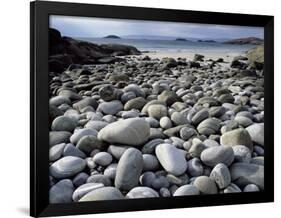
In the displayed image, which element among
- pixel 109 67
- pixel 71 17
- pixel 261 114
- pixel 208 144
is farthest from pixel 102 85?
pixel 261 114

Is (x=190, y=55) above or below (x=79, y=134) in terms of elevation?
above

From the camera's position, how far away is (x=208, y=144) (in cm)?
392

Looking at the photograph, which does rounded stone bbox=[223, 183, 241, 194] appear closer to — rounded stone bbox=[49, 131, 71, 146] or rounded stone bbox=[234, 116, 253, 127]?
rounded stone bbox=[234, 116, 253, 127]

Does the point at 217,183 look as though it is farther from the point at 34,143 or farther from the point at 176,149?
the point at 34,143

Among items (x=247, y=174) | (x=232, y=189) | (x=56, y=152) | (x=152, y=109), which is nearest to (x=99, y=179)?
(x=56, y=152)

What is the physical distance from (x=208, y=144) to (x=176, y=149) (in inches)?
9.2

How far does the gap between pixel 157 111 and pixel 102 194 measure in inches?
23.1

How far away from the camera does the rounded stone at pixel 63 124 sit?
3.55m

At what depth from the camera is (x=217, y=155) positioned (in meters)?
3.90

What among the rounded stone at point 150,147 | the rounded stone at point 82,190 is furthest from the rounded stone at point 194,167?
the rounded stone at point 82,190

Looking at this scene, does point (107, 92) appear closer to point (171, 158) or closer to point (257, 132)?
point (171, 158)

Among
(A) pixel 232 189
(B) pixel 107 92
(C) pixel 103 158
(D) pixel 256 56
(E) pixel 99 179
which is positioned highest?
(D) pixel 256 56

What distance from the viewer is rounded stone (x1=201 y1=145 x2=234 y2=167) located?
3877 millimetres

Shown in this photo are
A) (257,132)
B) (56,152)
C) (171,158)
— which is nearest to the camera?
(56,152)
